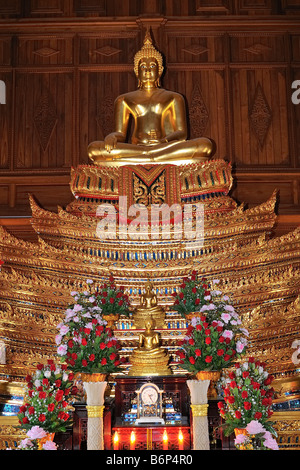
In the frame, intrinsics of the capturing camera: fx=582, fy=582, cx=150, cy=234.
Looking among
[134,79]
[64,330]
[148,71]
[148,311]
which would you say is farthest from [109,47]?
[64,330]

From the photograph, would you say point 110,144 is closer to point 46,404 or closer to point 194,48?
point 194,48

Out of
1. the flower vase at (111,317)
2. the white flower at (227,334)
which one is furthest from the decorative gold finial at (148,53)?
the white flower at (227,334)

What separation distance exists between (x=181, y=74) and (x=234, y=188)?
147 centimetres

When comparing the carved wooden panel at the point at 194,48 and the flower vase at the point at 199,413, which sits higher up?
the carved wooden panel at the point at 194,48

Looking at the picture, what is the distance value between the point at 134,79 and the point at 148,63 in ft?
2.26

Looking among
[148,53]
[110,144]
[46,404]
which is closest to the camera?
[46,404]

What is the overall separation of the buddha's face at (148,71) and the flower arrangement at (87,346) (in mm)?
3335

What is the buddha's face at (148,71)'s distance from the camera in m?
6.05

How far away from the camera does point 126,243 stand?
4648 mm

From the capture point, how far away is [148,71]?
19.9ft

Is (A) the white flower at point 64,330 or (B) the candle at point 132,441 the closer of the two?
(B) the candle at point 132,441

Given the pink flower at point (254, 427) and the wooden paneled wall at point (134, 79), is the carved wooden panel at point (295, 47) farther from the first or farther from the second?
the pink flower at point (254, 427)

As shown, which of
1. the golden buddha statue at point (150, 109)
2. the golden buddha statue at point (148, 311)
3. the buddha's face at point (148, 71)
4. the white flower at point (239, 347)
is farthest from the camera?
the buddha's face at point (148, 71)

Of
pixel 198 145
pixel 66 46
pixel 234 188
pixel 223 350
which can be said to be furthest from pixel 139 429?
pixel 66 46
